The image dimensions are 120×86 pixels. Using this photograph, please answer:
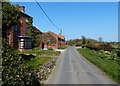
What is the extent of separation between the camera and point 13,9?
43.7 ft

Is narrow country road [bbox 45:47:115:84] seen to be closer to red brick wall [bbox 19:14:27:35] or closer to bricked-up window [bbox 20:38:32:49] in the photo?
bricked-up window [bbox 20:38:32:49]

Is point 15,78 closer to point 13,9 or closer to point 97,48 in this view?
point 13,9

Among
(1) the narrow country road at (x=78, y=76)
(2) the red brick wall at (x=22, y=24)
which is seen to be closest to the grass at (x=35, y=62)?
(1) the narrow country road at (x=78, y=76)

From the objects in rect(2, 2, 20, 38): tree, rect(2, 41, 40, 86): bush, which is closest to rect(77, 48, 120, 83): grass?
rect(2, 41, 40, 86): bush

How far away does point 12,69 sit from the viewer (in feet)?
15.1

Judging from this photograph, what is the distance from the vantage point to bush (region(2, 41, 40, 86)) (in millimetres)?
4375

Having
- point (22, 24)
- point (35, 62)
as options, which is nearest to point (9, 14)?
point (35, 62)

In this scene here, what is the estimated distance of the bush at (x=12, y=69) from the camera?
4375 millimetres

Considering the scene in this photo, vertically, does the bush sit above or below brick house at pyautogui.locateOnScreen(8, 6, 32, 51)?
below

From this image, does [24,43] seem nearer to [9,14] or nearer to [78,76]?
→ [9,14]

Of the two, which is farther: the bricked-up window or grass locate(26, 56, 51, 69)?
the bricked-up window

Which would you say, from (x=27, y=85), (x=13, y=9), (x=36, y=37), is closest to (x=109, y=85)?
(x=27, y=85)

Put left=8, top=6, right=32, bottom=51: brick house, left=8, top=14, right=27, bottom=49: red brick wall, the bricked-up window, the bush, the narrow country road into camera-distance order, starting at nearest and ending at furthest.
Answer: the bush → the narrow country road → left=8, top=14, right=27, bottom=49: red brick wall → left=8, top=6, right=32, bottom=51: brick house → the bricked-up window

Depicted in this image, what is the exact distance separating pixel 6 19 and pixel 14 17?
127cm
